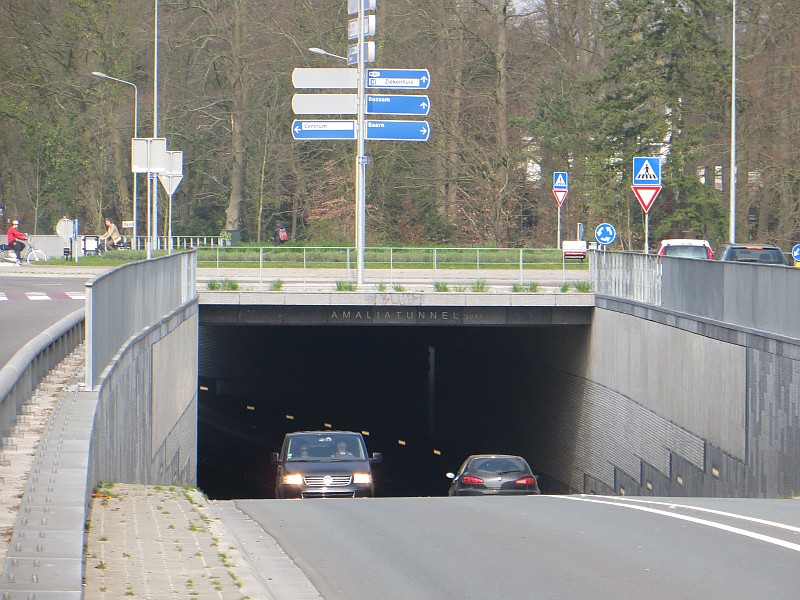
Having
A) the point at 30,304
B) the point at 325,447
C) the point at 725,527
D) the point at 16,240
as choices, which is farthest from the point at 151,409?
the point at 16,240

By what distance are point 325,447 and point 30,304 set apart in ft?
27.4

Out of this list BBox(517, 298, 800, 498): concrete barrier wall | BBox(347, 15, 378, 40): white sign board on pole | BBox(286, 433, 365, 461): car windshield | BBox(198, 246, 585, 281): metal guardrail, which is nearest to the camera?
BBox(517, 298, 800, 498): concrete barrier wall

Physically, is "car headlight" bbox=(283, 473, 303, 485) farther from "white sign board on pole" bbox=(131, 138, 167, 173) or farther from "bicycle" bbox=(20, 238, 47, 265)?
"bicycle" bbox=(20, 238, 47, 265)

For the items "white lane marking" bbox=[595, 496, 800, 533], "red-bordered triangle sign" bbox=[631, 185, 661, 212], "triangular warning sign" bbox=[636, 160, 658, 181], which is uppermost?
"triangular warning sign" bbox=[636, 160, 658, 181]

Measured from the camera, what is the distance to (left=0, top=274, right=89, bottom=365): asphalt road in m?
17.9

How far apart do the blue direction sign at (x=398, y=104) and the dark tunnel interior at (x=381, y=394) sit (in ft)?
26.2

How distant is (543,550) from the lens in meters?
9.62

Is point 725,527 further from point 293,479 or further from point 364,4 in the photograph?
point 364,4

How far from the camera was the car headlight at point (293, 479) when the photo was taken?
19.7m

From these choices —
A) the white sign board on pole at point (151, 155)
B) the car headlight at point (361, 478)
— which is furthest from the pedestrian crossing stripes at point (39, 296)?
the car headlight at point (361, 478)

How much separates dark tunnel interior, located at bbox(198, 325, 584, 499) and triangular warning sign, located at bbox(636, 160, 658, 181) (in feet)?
32.6

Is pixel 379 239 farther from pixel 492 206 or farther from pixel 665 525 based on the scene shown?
pixel 665 525

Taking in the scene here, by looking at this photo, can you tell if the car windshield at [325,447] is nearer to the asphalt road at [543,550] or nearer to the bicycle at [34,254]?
the asphalt road at [543,550]

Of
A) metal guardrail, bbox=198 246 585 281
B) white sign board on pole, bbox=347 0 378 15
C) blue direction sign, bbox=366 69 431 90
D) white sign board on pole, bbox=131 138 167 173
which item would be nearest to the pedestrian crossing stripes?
metal guardrail, bbox=198 246 585 281
